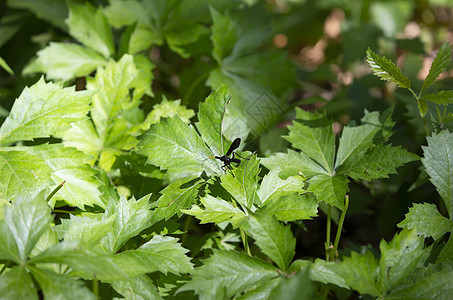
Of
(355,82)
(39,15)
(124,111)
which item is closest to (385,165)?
(124,111)

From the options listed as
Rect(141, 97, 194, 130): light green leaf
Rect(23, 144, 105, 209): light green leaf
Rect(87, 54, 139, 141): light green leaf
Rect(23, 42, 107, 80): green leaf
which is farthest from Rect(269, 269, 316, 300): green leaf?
Rect(23, 42, 107, 80): green leaf

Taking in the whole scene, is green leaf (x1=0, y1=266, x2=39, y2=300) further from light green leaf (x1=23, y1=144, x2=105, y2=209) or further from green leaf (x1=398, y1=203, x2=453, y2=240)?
green leaf (x1=398, y1=203, x2=453, y2=240)

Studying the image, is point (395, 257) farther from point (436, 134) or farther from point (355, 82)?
point (355, 82)

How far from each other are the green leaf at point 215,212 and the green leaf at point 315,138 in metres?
0.40

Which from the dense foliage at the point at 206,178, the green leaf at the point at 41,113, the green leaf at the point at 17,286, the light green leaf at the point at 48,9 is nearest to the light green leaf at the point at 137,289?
the dense foliage at the point at 206,178

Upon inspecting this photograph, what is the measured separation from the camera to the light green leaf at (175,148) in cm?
134

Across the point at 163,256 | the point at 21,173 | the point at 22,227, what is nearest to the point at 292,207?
the point at 163,256

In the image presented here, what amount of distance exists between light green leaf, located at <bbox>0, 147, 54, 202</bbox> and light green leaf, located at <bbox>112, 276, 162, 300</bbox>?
0.44 m

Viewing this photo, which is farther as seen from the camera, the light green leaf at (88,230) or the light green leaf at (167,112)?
the light green leaf at (167,112)

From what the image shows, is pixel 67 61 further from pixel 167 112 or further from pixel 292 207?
pixel 292 207

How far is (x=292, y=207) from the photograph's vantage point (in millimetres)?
1274

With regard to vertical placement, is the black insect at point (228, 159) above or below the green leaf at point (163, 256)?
above

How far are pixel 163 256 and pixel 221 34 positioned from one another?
1235 millimetres

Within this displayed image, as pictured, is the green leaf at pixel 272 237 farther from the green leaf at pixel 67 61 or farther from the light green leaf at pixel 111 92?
the green leaf at pixel 67 61
